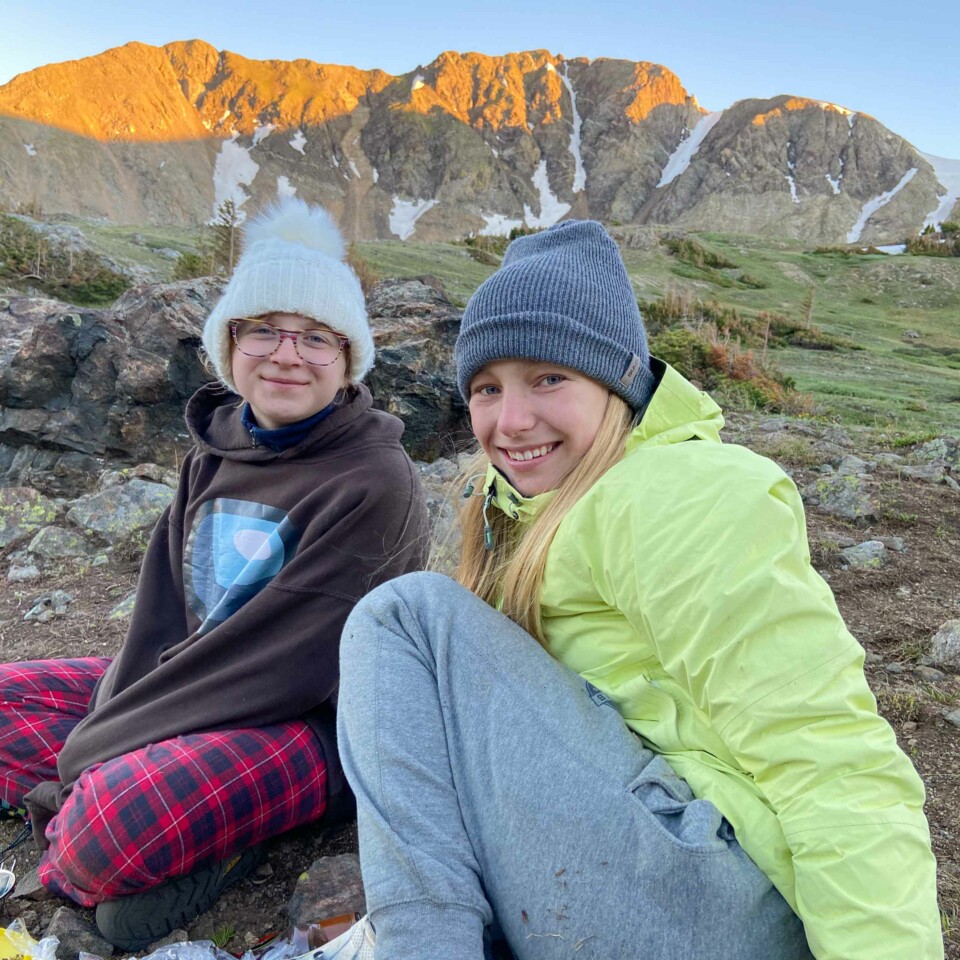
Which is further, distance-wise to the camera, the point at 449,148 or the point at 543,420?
the point at 449,148

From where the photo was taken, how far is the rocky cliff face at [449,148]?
91625 millimetres

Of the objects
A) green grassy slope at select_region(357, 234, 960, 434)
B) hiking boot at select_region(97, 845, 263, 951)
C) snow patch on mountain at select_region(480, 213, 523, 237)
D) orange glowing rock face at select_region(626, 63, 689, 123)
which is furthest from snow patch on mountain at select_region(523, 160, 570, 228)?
hiking boot at select_region(97, 845, 263, 951)

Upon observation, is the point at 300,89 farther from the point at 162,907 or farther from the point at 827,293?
the point at 162,907

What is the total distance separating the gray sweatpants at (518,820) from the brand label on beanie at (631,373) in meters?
0.64

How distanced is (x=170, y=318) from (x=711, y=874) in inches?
251

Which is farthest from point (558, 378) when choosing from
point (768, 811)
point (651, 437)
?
point (768, 811)

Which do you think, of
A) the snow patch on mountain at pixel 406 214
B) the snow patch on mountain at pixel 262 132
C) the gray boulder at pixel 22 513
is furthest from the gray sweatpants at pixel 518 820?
the snow patch on mountain at pixel 262 132

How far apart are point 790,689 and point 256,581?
162 cm

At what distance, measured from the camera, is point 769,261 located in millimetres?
29250

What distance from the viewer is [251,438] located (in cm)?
257

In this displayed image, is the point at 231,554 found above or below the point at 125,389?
above

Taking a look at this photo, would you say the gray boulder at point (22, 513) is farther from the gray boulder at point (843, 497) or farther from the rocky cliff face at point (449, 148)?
the rocky cliff face at point (449, 148)

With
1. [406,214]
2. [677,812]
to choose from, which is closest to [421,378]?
[677,812]

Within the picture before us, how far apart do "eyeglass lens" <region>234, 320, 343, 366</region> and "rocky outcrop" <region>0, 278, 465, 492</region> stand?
3.99m
